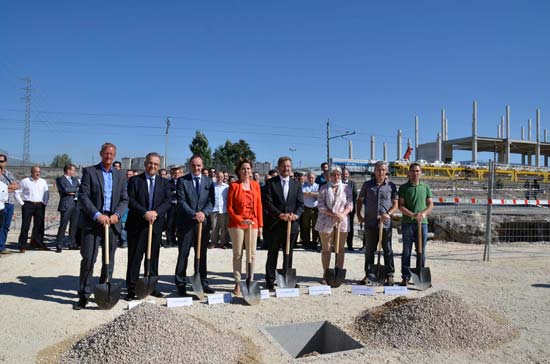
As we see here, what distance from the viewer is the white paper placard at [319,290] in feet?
18.0

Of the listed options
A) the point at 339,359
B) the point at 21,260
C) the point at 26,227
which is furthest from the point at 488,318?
the point at 26,227

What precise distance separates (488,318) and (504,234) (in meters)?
9.23

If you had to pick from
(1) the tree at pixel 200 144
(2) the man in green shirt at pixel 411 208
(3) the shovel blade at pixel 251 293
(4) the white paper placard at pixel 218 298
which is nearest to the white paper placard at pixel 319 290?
(3) the shovel blade at pixel 251 293

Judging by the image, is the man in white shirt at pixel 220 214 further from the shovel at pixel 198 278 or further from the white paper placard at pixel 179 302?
the white paper placard at pixel 179 302

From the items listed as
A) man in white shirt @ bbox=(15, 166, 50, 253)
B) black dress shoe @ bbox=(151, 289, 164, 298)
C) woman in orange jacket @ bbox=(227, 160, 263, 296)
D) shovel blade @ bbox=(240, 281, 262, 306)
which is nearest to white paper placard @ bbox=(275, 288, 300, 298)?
shovel blade @ bbox=(240, 281, 262, 306)

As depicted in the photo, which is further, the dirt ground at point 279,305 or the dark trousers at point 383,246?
the dark trousers at point 383,246

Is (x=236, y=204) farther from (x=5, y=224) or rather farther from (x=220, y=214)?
(x=5, y=224)

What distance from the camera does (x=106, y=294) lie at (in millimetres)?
4582

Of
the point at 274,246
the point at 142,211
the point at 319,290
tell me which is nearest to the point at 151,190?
the point at 142,211

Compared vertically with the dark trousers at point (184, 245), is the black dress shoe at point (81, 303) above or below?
below

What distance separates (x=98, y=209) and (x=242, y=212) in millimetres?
1897

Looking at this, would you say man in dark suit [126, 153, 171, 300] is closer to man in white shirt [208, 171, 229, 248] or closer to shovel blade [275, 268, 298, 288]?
shovel blade [275, 268, 298, 288]

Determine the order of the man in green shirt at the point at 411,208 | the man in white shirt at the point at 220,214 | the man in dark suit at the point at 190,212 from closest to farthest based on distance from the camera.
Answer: the man in dark suit at the point at 190,212, the man in green shirt at the point at 411,208, the man in white shirt at the point at 220,214

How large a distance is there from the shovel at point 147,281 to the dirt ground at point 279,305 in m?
0.28
